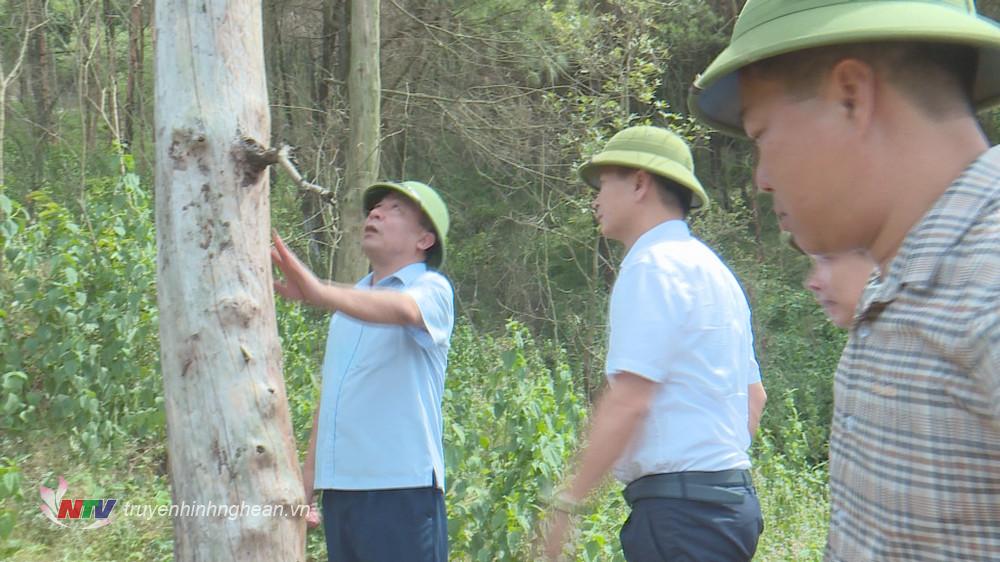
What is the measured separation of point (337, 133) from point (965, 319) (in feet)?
30.4

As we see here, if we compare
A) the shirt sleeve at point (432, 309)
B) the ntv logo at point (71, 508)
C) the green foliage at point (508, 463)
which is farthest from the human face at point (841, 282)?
the ntv logo at point (71, 508)

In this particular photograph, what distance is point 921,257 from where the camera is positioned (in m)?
1.01

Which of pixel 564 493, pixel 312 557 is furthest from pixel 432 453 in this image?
pixel 312 557

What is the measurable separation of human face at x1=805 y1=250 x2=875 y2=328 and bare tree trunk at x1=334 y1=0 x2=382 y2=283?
5059 mm

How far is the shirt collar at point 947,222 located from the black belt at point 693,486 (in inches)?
64.4

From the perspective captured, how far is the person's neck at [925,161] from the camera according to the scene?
1.04 meters

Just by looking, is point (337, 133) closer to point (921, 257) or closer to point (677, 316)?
point (677, 316)

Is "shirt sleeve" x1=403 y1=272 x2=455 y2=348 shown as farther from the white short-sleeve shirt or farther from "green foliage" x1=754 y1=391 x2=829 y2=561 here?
"green foliage" x1=754 y1=391 x2=829 y2=561

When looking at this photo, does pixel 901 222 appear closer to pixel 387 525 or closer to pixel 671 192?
pixel 671 192

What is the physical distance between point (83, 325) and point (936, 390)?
5.43m

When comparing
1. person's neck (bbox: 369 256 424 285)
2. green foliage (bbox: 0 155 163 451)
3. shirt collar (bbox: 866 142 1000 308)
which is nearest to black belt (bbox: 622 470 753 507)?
person's neck (bbox: 369 256 424 285)

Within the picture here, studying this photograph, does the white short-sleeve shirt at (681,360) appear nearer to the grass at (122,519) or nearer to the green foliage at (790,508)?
the grass at (122,519)

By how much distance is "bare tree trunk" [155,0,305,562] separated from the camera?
104 inches

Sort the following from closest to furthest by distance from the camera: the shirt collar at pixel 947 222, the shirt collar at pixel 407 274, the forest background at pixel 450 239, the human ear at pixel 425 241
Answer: the shirt collar at pixel 947 222 → the shirt collar at pixel 407 274 → the human ear at pixel 425 241 → the forest background at pixel 450 239
